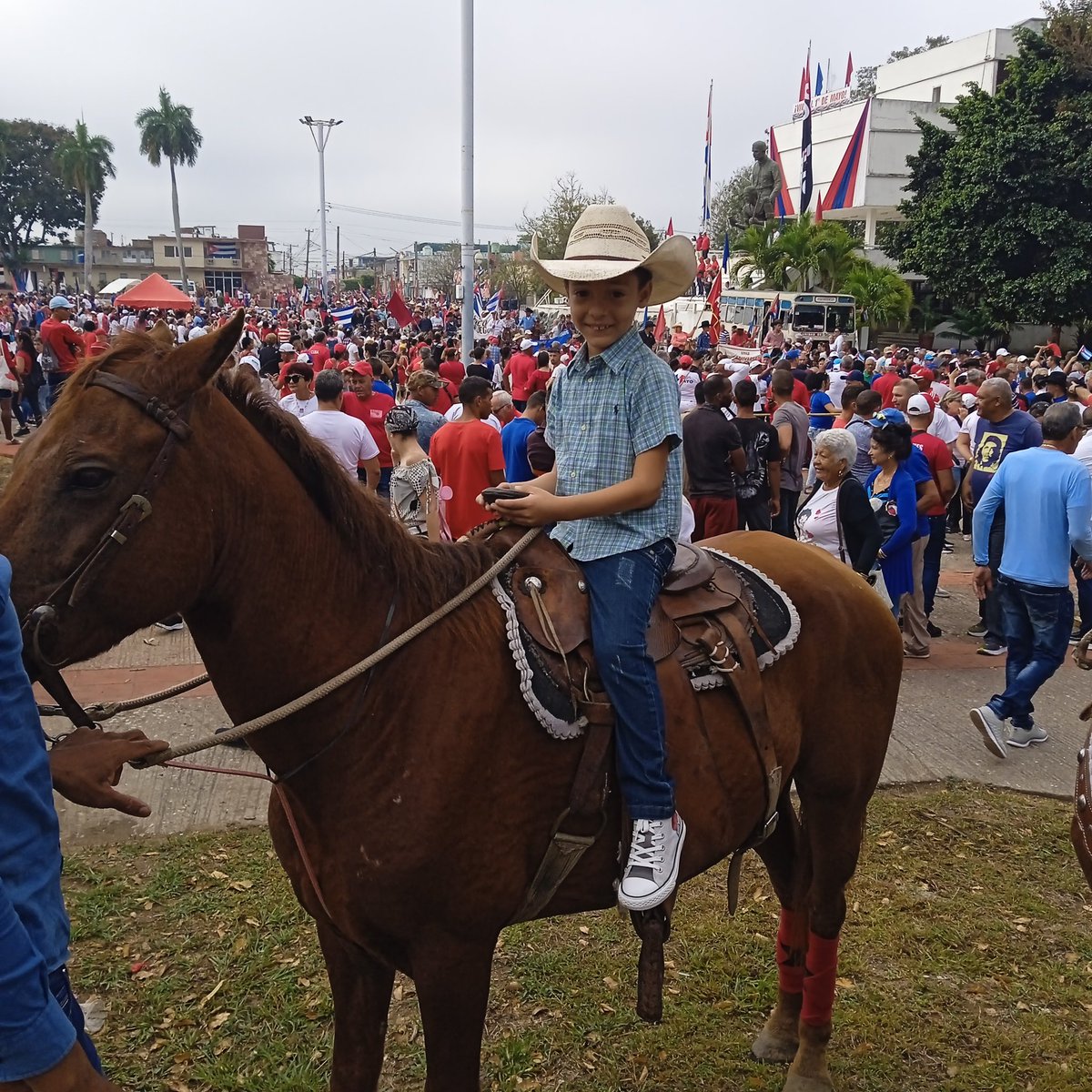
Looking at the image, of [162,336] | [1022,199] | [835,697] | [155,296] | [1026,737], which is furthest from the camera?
[1022,199]

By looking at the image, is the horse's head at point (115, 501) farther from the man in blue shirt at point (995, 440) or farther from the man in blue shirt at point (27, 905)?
the man in blue shirt at point (995, 440)

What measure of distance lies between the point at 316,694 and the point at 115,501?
632 mm

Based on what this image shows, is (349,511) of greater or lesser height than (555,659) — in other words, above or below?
above

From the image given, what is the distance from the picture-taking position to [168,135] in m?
78.4

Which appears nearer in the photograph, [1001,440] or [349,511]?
[349,511]

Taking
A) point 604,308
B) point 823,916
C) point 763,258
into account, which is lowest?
point 823,916

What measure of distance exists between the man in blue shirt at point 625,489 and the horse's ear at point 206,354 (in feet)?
2.77

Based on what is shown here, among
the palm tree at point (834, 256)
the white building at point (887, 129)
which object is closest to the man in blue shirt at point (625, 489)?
the palm tree at point (834, 256)

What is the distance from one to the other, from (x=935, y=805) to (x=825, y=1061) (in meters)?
2.45

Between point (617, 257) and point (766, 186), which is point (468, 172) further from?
point (766, 186)

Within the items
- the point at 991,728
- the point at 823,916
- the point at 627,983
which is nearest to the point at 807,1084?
the point at 823,916

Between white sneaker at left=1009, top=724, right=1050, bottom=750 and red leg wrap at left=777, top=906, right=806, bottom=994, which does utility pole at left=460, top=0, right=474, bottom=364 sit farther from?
red leg wrap at left=777, top=906, right=806, bottom=994

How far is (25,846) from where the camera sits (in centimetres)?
154

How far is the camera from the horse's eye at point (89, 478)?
1.84 metres
